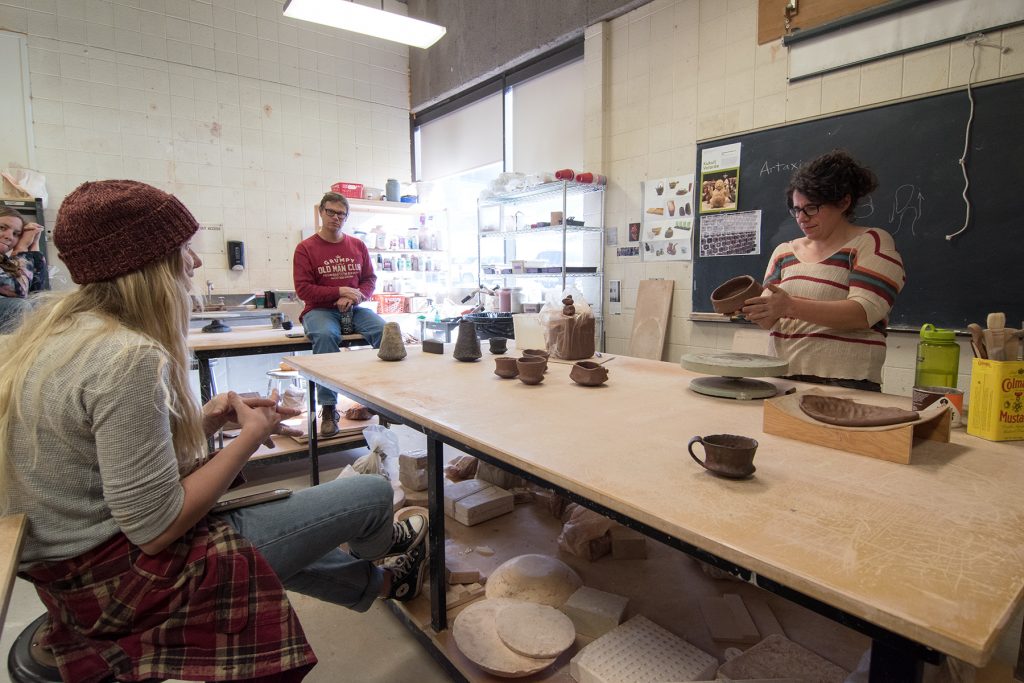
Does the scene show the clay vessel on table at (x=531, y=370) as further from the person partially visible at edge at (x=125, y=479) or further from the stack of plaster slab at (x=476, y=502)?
the person partially visible at edge at (x=125, y=479)

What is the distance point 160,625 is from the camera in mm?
978

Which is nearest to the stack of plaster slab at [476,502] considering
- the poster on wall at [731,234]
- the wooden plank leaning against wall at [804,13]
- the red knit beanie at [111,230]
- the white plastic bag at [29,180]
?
the red knit beanie at [111,230]

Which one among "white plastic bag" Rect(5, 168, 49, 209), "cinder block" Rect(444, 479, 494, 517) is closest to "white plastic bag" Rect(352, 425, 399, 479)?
"cinder block" Rect(444, 479, 494, 517)

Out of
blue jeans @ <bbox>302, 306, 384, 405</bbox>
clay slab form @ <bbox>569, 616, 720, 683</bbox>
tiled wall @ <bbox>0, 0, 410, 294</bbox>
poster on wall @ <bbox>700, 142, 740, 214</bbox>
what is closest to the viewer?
clay slab form @ <bbox>569, 616, 720, 683</bbox>

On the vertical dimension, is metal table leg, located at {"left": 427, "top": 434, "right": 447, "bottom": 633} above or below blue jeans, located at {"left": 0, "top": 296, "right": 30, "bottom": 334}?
below

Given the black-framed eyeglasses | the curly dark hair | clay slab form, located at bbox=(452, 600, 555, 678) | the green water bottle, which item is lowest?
clay slab form, located at bbox=(452, 600, 555, 678)

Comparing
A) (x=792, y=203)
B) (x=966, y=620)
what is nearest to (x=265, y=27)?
(x=792, y=203)

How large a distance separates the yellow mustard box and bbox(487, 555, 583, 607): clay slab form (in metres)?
1.15

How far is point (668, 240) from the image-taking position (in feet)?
13.1

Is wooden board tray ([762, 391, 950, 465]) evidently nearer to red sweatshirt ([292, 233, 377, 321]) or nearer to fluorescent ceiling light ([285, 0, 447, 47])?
red sweatshirt ([292, 233, 377, 321])

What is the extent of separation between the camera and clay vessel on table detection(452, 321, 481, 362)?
2.25 metres

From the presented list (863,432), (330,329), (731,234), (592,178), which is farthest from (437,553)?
(592,178)

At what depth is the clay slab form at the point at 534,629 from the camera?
57.2 inches

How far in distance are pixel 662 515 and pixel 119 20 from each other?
6258 millimetres
